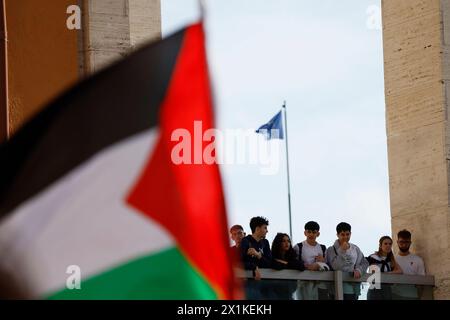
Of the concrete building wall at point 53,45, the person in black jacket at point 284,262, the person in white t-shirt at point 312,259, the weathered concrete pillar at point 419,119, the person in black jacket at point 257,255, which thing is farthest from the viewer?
the weathered concrete pillar at point 419,119

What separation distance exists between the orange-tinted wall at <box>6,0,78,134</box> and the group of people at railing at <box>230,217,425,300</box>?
3.41m

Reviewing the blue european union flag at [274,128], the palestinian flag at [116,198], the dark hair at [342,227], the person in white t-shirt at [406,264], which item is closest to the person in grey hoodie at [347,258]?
the dark hair at [342,227]

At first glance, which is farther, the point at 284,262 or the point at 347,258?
the point at 347,258

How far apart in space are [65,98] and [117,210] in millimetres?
433

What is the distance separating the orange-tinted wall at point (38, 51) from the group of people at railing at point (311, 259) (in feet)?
11.2

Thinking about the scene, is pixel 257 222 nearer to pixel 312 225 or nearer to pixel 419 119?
pixel 312 225

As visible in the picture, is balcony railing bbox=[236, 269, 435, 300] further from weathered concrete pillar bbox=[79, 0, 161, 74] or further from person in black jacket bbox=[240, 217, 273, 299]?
weathered concrete pillar bbox=[79, 0, 161, 74]

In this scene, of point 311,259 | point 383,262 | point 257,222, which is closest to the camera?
point 257,222

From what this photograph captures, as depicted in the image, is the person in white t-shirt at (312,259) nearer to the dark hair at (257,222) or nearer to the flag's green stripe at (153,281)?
the dark hair at (257,222)

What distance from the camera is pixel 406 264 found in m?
18.6

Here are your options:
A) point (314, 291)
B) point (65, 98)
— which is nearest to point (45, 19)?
point (314, 291)

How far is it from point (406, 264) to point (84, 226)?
13128mm

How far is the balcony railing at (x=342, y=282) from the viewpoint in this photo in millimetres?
15938

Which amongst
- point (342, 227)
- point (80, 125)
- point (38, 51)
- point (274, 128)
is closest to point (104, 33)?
point (38, 51)
